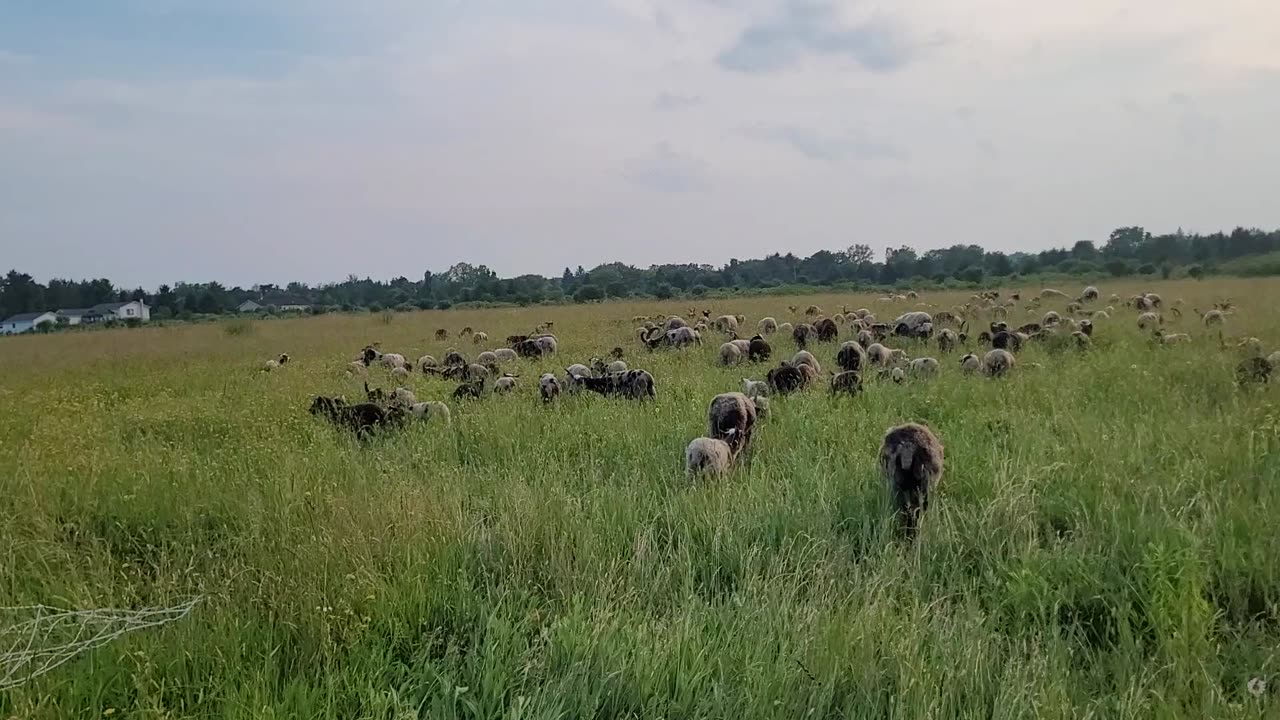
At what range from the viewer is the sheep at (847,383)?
27.8 feet

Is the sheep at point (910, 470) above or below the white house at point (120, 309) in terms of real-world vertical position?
below

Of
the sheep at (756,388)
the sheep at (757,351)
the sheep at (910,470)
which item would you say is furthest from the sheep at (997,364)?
the sheep at (910,470)

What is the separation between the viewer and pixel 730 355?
1179 cm

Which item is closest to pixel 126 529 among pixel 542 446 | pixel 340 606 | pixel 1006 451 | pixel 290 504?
pixel 290 504

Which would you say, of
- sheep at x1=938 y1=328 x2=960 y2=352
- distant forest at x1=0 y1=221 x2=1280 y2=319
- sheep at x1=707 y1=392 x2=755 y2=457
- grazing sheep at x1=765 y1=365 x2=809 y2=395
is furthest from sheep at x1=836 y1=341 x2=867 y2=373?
distant forest at x1=0 y1=221 x2=1280 y2=319

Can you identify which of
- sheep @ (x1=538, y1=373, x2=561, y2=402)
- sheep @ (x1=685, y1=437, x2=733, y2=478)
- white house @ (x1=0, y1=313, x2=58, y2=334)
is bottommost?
sheep @ (x1=685, y1=437, x2=733, y2=478)

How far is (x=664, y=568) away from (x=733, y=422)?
2341 mm

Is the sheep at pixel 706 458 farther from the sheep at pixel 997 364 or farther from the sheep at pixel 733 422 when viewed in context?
the sheep at pixel 997 364

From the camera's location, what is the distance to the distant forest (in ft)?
94.3

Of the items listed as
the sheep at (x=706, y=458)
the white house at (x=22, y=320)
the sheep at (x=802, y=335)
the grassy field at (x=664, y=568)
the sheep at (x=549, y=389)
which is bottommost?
the grassy field at (x=664, y=568)

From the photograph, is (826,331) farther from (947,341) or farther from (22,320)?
(22,320)

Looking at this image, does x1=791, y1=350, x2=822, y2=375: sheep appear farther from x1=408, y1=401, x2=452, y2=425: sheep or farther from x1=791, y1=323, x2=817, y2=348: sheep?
x1=408, y1=401, x2=452, y2=425: sheep

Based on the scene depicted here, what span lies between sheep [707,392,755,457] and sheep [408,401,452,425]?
3.11 m

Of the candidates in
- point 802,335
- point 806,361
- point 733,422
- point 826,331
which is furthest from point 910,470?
point 826,331
